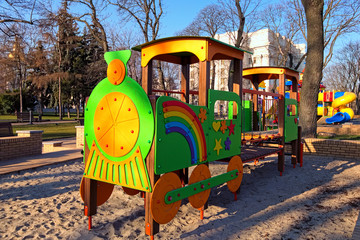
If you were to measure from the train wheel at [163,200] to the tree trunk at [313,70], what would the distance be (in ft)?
30.1

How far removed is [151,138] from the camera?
10.00 ft

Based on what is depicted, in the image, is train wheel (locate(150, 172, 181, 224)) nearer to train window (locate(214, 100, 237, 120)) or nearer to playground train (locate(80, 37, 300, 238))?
playground train (locate(80, 37, 300, 238))

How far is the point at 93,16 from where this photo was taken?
59.9 feet

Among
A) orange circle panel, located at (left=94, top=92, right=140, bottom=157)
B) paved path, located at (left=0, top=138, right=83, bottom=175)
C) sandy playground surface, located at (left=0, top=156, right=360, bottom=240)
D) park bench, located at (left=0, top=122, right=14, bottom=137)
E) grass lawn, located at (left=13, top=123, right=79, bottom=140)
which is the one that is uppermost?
orange circle panel, located at (left=94, top=92, right=140, bottom=157)

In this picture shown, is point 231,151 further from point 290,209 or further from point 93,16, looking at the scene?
point 93,16

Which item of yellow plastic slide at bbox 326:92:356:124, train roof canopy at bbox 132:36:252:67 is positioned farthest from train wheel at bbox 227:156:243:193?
yellow plastic slide at bbox 326:92:356:124

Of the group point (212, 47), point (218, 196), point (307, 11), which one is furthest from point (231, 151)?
point (307, 11)

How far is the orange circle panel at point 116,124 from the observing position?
3.22 m

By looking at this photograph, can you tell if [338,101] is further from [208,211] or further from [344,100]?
[208,211]

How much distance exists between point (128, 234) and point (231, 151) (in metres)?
2.16

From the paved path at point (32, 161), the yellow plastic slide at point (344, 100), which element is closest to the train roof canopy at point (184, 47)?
the paved path at point (32, 161)

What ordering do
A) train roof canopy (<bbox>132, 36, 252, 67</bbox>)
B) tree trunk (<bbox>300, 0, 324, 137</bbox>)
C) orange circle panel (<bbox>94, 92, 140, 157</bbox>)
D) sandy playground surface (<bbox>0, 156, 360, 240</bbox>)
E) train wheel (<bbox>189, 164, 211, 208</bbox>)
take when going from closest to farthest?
1. orange circle panel (<bbox>94, 92, 140, 157</bbox>)
2. sandy playground surface (<bbox>0, 156, 360, 240</bbox>)
3. train wheel (<bbox>189, 164, 211, 208</bbox>)
4. train roof canopy (<bbox>132, 36, 252, 67</bbox>)
5. tree trunk (<bbox>300, 0, 324, 137</bbox>)

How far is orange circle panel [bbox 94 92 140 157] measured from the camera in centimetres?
322

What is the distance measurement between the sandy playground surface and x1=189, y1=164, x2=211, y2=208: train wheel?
1.09 ft
